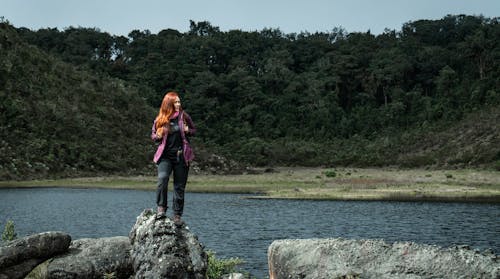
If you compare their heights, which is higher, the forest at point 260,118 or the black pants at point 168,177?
the forest at point 260,118

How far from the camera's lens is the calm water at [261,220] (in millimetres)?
45750

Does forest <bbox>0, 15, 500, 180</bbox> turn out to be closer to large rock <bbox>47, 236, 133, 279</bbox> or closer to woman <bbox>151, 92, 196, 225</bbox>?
large rock <bbox>47, 236, 133, 279</bbox>

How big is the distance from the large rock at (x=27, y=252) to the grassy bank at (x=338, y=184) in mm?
60338

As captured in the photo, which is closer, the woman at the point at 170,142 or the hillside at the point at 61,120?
the woman at the point at 170,142

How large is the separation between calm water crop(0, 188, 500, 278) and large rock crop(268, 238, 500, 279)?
15.5 m

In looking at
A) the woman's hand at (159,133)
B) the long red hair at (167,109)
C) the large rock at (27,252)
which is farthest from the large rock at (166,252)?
the large rock at (27,252)

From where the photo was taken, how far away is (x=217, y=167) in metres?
133

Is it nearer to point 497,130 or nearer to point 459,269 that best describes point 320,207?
point 459,269

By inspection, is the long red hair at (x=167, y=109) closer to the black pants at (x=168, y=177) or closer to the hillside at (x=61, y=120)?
the black pants at (x=168, y=177)

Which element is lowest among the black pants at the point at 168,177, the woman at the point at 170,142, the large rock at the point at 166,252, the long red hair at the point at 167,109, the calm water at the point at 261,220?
the calm water at the point at 261,220

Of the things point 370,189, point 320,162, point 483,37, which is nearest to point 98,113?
point 320,162

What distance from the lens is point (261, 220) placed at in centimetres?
5709

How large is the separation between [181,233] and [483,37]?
181195mm

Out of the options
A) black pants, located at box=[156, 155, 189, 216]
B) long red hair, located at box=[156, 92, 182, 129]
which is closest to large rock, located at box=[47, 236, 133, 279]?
black pants, located at box=[156, 155, 189, 216]
